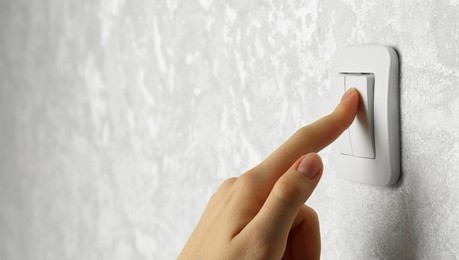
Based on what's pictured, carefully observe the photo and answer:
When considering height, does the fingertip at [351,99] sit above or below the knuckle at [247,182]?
above

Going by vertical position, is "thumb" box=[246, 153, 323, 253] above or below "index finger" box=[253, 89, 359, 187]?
below

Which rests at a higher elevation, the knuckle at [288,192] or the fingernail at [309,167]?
the fingernail at [309,167]

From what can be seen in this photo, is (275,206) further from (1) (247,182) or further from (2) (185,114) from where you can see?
(2) (185,114)

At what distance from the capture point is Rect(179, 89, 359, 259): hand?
49 centimetres

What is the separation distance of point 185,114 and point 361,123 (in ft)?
1.03

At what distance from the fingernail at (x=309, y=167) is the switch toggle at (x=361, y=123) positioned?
57mm

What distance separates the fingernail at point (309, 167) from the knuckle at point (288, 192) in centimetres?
1

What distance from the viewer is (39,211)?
4.35 feet

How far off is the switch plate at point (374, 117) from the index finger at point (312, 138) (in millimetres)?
13

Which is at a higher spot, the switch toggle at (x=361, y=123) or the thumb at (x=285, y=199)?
the switch toggle at (x=361, y=123)

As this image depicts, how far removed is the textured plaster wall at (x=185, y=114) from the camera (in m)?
0.50

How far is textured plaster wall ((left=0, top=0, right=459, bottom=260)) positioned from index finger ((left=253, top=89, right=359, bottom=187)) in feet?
0.14

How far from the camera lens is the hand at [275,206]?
0.49m

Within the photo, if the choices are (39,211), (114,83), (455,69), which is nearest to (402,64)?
(455,69)
